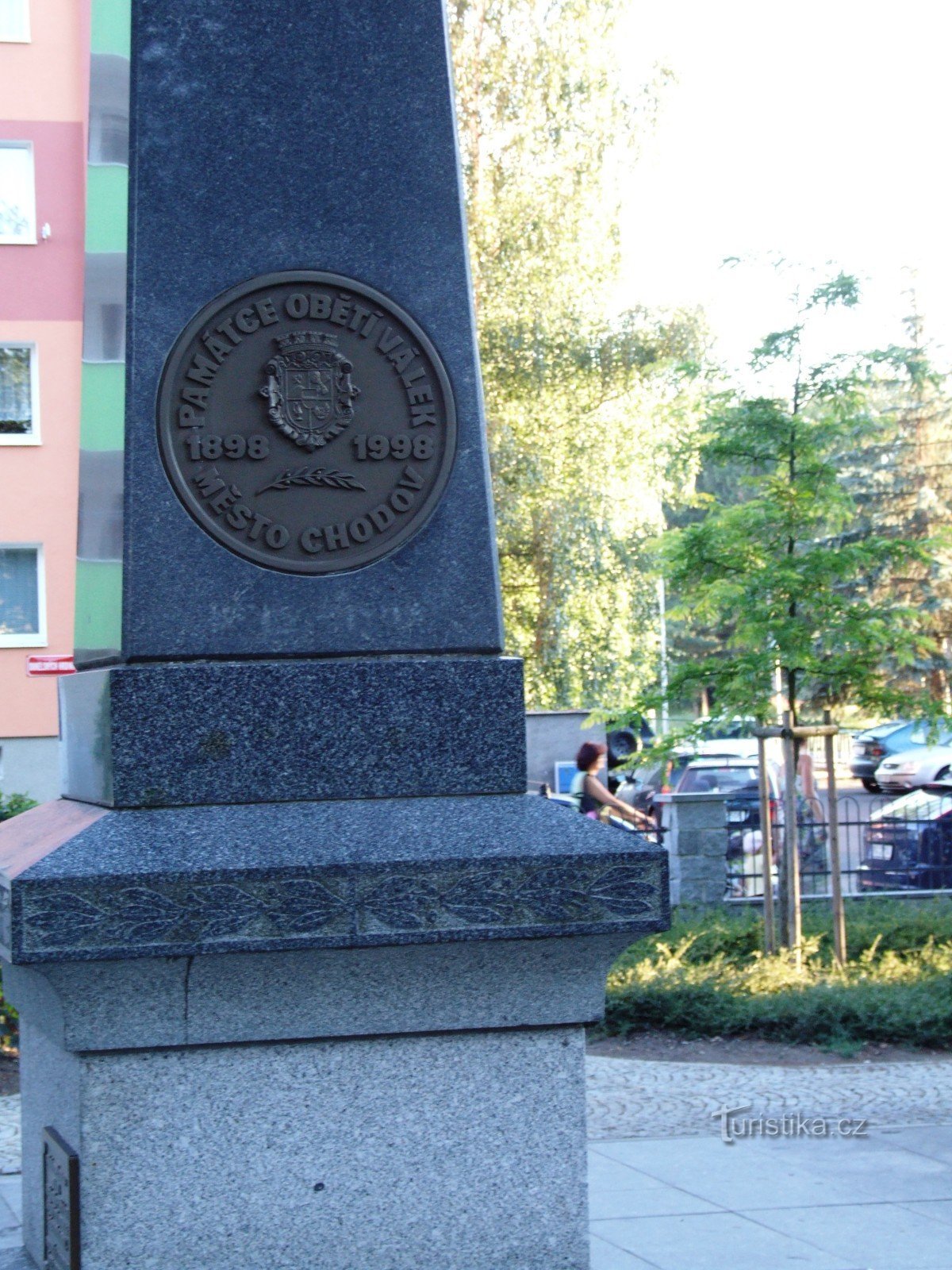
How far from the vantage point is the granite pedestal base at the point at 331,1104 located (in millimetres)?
3414

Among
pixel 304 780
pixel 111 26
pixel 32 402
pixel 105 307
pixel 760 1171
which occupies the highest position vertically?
pixel 32 402

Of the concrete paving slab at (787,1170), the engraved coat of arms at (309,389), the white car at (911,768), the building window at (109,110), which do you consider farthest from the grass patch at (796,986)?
the white car at (911,768)

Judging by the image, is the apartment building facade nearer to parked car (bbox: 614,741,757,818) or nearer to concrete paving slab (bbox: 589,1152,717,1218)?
parked car (bbox: 614,741,757,818)

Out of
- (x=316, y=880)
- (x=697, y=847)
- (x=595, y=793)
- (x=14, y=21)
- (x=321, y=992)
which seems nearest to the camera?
(x=316, y=880)

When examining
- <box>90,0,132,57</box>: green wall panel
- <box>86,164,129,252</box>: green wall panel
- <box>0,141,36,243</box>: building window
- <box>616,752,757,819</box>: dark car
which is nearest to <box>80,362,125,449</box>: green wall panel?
<box>86,164,129,252</box>: green wall panel

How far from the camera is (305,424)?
12.6 feet

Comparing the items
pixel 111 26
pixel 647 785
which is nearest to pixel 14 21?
pixel 647 785

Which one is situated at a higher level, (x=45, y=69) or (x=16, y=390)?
(x=45, y=69)

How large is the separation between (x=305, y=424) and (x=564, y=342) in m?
21.3

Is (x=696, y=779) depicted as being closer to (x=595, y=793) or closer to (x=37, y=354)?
(x=37, y=354)

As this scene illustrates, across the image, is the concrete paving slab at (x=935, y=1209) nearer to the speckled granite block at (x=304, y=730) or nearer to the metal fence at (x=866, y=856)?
the speckled granite block at (x=304, y=730)

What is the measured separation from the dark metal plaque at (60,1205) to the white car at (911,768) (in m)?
29.1

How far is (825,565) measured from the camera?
10.7m

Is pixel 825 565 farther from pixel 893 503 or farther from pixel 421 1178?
pixel 893 503
